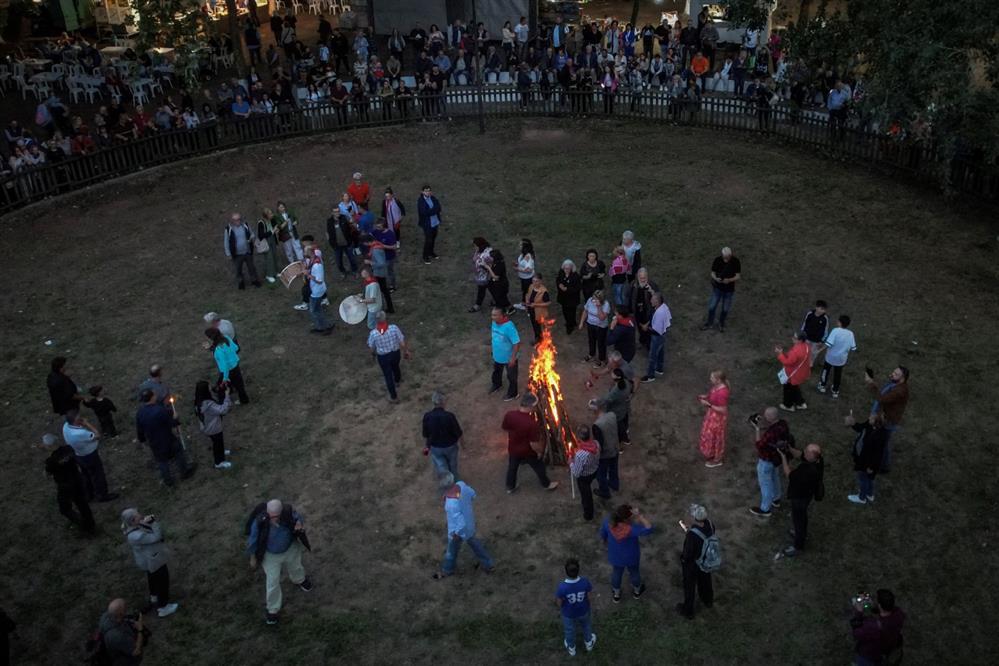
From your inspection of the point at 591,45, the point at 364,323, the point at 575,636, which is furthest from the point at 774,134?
the point at 575,636

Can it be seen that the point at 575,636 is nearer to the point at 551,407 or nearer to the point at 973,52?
the point at 551,407

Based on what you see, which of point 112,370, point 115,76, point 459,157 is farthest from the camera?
point 115,76

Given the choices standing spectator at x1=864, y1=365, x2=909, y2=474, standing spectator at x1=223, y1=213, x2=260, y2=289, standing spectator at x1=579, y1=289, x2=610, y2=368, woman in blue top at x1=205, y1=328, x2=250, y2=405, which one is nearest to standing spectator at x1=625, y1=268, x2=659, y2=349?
standing spectator at x1=579, y1=289, x2=610, y2=368

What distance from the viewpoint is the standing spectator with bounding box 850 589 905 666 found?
8391 mm

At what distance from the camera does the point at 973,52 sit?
18.0 m

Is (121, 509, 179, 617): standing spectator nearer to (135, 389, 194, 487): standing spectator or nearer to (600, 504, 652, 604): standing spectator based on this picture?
(135, 389, 194, 487): standing spectator

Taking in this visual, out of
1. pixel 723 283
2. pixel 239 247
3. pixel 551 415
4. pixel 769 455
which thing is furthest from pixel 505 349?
pixel 239 247

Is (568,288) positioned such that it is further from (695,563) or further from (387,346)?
(695,563)

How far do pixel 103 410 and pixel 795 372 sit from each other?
10.00 m

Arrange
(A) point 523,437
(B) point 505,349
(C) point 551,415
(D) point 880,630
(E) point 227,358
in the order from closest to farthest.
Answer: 1. (D) point 880,630
2. (A) point 523,437
3. (C) point 551,415
4. (E) point 227,358
5. (B) point 505,349

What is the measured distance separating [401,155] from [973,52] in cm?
1364

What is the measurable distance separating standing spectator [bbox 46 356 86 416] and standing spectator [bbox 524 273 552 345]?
274 inches

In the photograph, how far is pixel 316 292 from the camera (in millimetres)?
15273

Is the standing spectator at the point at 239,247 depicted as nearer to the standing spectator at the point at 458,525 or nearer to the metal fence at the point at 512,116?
the metal fence at the point at 512,116
